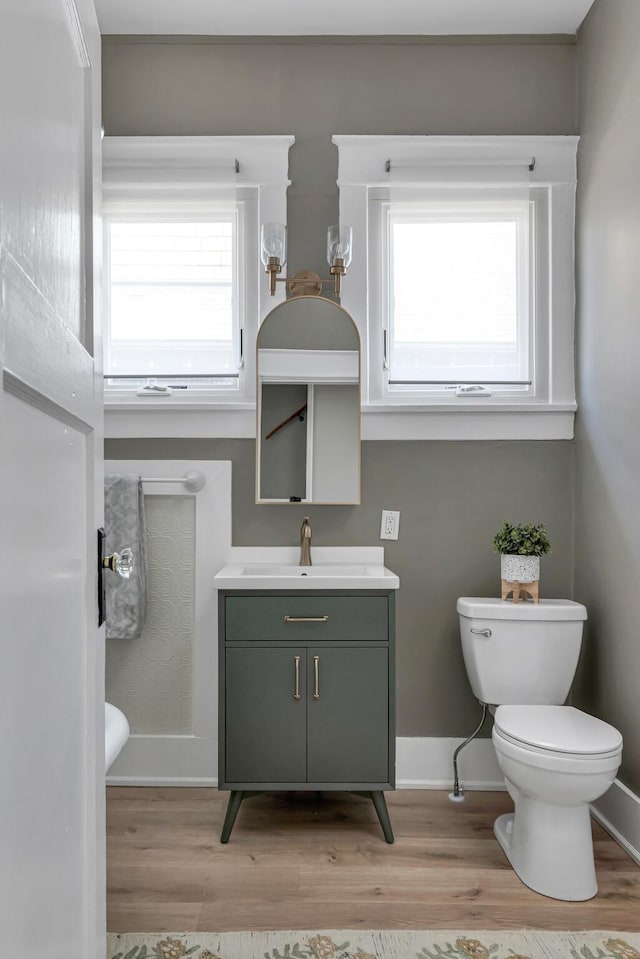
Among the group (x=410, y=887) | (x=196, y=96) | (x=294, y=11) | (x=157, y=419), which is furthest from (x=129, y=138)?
(x=410, y=887)

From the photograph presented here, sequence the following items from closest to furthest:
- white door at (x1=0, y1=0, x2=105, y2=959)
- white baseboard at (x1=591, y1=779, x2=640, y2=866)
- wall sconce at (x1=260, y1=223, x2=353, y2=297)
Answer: white door at (x1=0, y1=0, x2=105, y2=959)
white baseboard at (x1=591, y1=779, x2=640, y2=866)
wall sconce at (x1=260, y1=223, x2=353, y2=297)

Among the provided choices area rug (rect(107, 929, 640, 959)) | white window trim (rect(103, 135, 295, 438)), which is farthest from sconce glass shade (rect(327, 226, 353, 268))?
area rug (rect(107, 929, 640, 959))

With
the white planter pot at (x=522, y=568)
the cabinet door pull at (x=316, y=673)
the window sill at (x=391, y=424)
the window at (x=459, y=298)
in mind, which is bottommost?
the cabinet door pull at (x=316, y=673)

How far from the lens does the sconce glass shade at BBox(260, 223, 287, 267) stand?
265 centimetres

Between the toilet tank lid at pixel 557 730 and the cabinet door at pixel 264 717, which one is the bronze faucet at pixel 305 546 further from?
the toilet tank lid at pixel 557 730

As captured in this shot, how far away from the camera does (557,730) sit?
2.05 m

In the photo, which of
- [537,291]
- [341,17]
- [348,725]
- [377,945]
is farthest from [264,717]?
[341,17]

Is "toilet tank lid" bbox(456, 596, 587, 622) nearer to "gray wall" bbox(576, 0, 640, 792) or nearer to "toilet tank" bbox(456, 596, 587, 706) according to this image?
"toilet tank" bbox(456, 596, 587, 706)

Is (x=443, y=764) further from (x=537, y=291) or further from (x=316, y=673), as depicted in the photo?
(x=537, y=291)

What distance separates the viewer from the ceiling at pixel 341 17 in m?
2.60

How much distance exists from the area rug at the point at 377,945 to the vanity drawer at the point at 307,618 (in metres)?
0.83

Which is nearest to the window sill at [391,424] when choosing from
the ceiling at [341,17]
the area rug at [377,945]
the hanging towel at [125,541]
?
the hanging towel at [125,541]

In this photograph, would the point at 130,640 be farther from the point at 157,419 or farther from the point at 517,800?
the point at 517,800

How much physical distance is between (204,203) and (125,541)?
1372 mm
